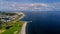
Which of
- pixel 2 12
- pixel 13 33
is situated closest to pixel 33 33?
pixel 13 33

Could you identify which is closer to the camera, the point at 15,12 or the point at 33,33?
the point at 33,33

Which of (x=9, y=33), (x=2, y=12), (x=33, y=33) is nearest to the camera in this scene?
(x=9, y=33)

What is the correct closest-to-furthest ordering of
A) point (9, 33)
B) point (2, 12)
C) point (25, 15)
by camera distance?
point (9, 33) → point (2, 12) → point (25, 15)

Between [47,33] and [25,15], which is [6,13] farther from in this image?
[47,33]

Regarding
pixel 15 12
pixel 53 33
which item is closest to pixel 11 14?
pixel 15 12

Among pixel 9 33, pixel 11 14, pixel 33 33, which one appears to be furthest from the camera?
pixel 11 14

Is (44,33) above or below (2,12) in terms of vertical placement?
below

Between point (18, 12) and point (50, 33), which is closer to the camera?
point (50, 33)

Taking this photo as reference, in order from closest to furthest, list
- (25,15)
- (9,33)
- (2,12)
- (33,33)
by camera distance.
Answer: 1. (9,33)
2. (33,33)
3. (2,12)
4. (25,15)

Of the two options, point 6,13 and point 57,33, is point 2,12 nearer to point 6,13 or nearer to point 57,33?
point 6,13
